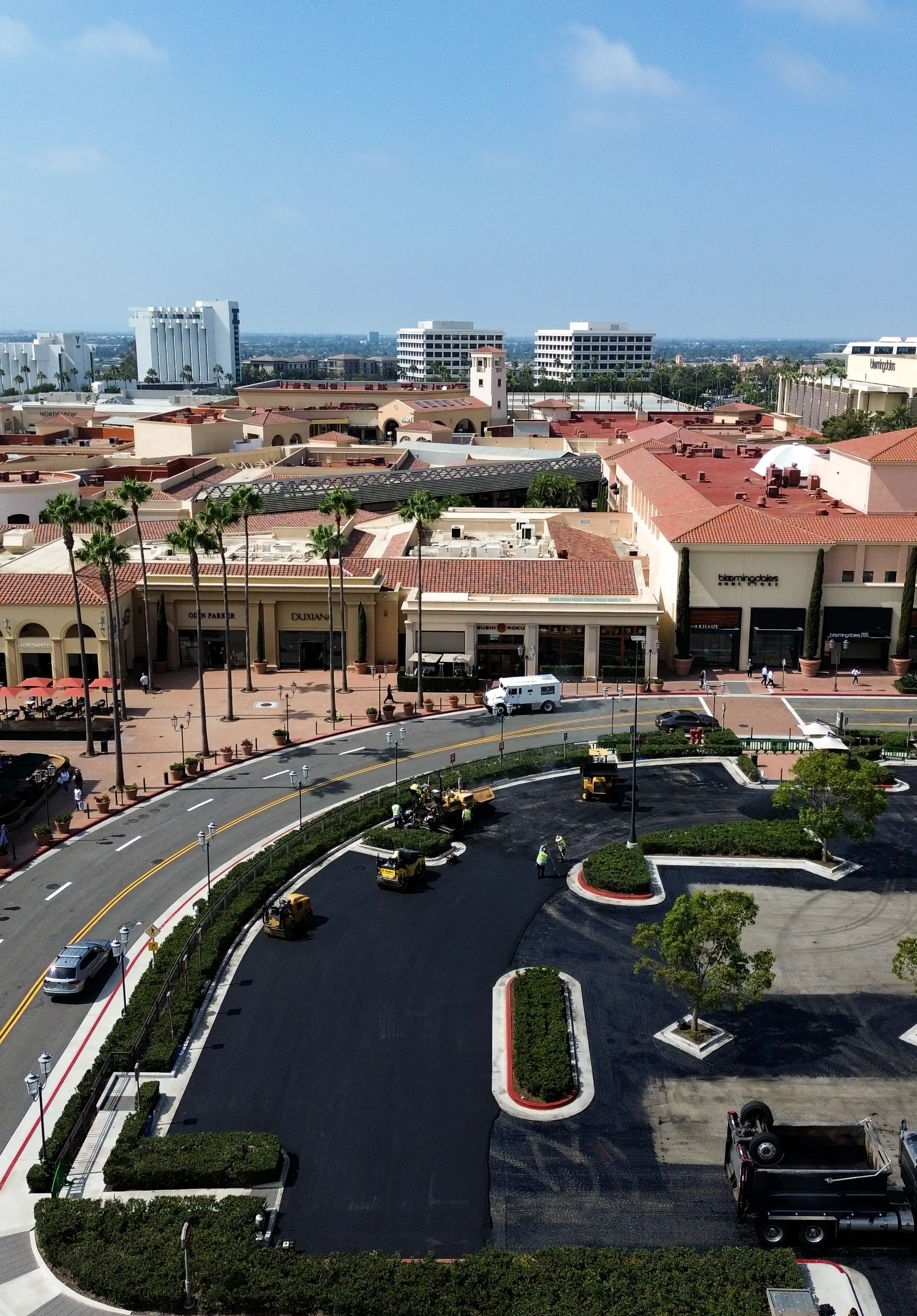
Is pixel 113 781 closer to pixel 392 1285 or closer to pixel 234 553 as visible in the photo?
pixel 234 553

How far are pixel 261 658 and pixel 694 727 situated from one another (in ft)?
96.1

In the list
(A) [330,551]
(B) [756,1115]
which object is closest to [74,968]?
(B) [756,1115]

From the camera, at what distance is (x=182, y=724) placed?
6606 cm

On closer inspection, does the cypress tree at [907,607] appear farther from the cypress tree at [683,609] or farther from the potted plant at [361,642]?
the potted plant at [361,642]

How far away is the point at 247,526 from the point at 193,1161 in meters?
49.6

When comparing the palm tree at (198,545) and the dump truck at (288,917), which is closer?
the dump truck at (288,917)

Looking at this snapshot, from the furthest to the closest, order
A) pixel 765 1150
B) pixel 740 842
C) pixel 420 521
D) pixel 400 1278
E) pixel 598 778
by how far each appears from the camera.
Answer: pixel 420 521, pixel 598 778, pixel 740 842, pixel 765 1150, pixel 400 1278

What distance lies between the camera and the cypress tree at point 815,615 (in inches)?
2933

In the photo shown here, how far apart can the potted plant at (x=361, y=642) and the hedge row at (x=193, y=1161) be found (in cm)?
4765

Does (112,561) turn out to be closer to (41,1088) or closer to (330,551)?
(330,551)

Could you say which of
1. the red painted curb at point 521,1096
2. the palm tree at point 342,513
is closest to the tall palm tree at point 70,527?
the palm tree at point 342,513

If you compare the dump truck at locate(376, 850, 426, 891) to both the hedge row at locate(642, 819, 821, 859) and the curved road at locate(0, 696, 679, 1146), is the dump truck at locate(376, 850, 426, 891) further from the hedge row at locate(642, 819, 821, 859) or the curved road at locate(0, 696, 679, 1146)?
the hedge row at locate(642, 819, 821, 859)

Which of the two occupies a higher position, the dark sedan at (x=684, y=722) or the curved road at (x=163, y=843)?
the dark sedan at (x=684, y=722)

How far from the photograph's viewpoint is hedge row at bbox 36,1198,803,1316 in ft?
79.5
